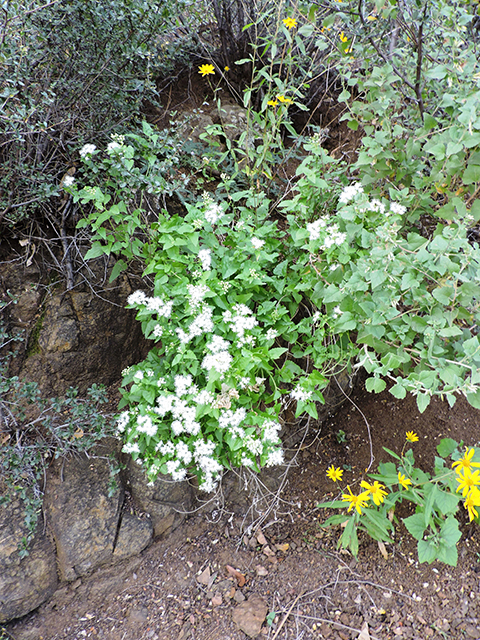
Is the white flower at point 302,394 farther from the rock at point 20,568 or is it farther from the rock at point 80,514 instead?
the rock at point 20,568

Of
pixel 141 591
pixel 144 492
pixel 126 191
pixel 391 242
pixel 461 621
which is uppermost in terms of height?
pixel 126 191

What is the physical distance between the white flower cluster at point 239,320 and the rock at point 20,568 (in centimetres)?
137

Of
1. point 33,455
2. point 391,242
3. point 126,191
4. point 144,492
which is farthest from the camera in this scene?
point 144,492

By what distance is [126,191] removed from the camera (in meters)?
1.86

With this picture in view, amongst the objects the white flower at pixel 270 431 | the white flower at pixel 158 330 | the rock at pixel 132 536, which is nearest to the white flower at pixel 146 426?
the white flower at pixel 158 330

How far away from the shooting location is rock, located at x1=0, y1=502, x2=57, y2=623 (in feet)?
6.29

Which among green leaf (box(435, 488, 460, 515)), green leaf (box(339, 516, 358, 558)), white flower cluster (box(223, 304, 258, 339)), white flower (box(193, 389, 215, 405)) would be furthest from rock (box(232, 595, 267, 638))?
white flower cluster (box(223, 304, 258, 339))

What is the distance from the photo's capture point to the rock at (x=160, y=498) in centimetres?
223

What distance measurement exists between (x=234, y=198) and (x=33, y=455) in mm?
1608

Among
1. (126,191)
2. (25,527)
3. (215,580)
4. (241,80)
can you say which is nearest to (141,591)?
(215,580)

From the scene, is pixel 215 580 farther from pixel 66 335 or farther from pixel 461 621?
pixel 66 335

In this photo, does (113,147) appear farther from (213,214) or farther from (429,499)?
(429,499)

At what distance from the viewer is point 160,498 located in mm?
2244

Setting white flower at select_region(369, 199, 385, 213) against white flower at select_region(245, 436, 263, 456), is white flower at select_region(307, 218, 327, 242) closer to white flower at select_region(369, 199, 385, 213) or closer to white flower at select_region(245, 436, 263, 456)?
white flower at select_region(369, 199, 385, 213)
